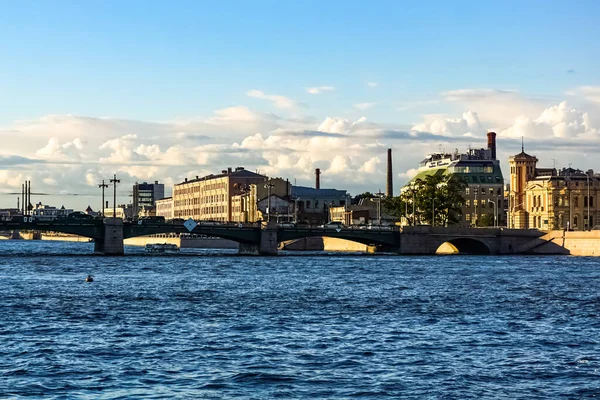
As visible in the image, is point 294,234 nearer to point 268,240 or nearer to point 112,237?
point 268,240

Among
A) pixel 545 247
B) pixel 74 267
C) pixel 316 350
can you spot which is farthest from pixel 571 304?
pixel 545 247

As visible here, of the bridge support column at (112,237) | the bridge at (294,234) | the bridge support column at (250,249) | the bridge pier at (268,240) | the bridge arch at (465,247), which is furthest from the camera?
the bridge arch at (465,247)

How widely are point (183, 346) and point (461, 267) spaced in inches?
2985

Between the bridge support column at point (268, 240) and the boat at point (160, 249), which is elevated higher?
the bridge support column at point (268, 240)

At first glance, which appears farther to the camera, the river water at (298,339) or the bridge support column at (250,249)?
the bridge support column at (250,249)

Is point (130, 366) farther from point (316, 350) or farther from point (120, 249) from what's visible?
point (120, 249)

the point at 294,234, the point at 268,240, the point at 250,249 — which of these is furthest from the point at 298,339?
the point at 250,249

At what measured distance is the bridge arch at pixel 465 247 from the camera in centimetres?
16188

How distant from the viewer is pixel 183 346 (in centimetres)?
4262

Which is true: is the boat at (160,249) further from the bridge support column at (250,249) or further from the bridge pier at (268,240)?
the bridge pier at (268,240)

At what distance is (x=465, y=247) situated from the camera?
170 m

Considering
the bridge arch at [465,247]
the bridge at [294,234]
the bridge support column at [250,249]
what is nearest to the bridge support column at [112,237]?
the bridge at [294,234]

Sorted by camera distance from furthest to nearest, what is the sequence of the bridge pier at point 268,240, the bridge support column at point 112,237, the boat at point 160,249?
1. the boat at point 160,249
2. the bridge pier at point 268,240
3. the bridge support column at point 112,237

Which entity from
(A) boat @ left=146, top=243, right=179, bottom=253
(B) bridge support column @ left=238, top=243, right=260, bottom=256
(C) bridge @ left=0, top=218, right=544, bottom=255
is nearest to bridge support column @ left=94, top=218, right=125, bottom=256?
(C) bridge @ left=0, top=218, right=544, bottom=255
